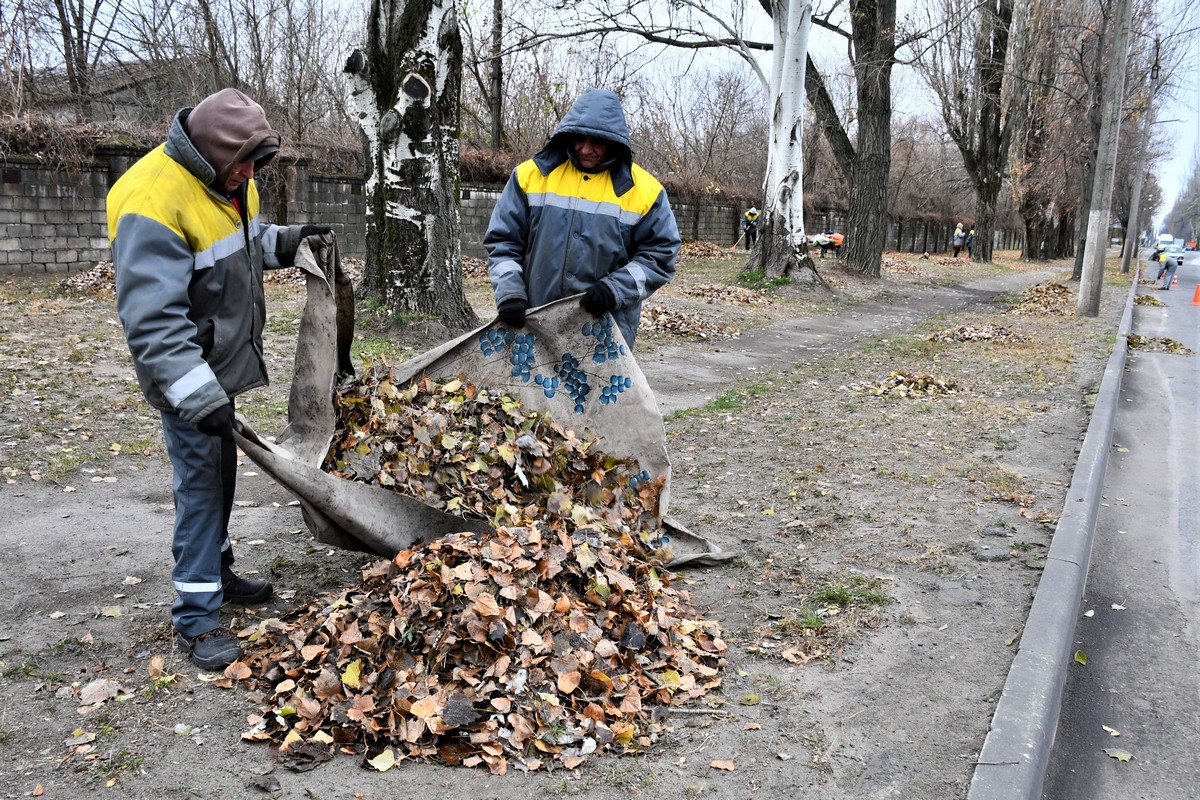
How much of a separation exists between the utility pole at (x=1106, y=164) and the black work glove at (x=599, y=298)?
1457 centimetres

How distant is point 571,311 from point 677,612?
1.53 metres

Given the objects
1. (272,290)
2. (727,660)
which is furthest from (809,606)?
(272,290)

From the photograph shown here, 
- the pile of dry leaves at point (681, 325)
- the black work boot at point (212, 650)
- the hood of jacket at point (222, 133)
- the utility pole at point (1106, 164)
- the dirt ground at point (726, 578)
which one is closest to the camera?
the dirt ground at point (726, 578)

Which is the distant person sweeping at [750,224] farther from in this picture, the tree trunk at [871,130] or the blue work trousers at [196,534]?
the blue work trousers at [196,534]

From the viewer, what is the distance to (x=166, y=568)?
4.09m

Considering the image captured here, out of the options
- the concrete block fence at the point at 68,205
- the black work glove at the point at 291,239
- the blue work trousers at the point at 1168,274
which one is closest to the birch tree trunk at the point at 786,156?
the concrete block fence at the point at 68,205

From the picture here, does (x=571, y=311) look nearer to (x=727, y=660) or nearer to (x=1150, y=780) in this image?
(x=727, y=660)

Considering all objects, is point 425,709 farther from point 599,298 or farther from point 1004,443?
point 1004,443

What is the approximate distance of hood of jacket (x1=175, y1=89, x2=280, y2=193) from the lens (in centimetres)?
305

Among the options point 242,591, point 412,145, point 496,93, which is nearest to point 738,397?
point 412,145

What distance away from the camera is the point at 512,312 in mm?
4160

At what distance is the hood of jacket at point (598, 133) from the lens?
4.07 m

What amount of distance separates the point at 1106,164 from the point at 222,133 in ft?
56.1

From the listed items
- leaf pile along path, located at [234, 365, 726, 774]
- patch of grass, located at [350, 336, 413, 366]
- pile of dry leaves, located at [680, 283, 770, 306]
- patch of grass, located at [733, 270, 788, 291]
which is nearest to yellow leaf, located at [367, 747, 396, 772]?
leaf pile along path, located at [234, 365, 726, 774]
